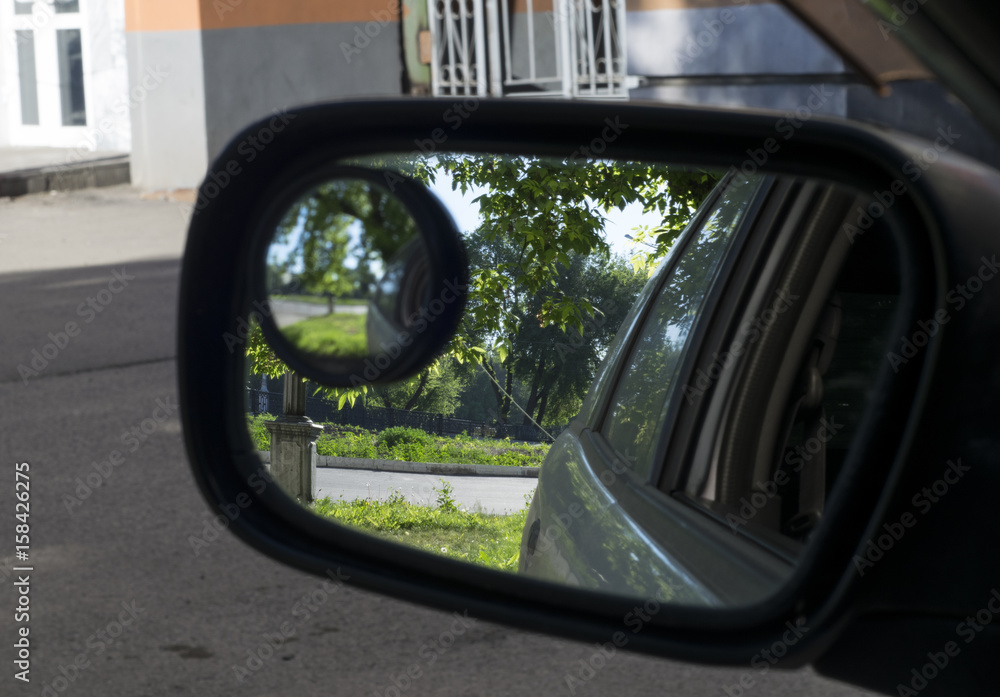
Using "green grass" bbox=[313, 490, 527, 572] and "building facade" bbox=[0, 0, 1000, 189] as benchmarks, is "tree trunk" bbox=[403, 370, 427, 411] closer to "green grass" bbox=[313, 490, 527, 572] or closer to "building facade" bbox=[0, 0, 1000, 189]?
"green grass" bbox=[313, 490, 527, 572]

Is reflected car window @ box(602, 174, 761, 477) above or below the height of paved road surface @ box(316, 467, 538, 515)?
above

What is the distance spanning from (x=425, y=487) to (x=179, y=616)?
2.56 metres

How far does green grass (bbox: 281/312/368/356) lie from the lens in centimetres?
107

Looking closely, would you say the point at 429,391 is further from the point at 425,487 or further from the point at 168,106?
the point at 168,106

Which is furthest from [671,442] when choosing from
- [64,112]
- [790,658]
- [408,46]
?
[64,112]

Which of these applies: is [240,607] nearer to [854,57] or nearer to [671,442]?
[671,442]

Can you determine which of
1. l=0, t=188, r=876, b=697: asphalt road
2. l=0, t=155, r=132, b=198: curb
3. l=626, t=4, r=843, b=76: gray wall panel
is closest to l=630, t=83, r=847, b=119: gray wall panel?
l=626, t=4, r=843, b=76: gray wall panel

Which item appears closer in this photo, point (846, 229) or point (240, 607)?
point (846, 229)

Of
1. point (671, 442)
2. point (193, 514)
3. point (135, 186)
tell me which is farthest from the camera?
point (135, 186)

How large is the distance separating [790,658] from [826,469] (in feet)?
0.86

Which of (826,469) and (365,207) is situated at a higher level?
(365,207)

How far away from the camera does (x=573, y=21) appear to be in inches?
413

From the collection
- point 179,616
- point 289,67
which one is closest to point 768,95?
point 289,67

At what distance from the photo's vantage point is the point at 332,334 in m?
1.10
